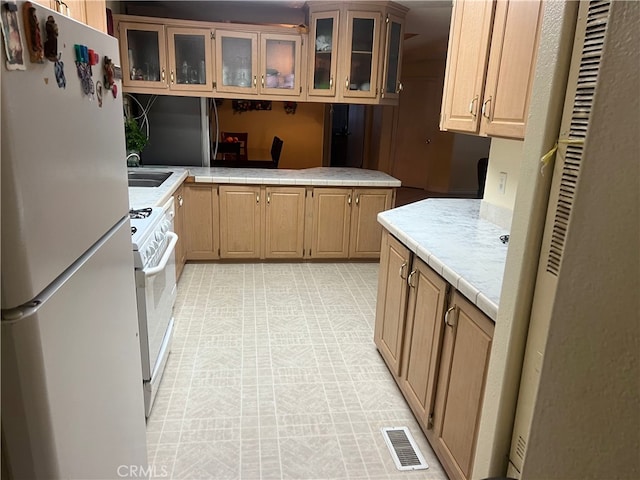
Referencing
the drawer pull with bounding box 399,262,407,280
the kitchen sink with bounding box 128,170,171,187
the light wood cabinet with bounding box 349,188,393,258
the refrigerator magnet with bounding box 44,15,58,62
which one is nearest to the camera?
the refrigerator magnet with bounding box 44,15,58,62

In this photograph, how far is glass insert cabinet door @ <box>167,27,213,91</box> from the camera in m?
3.84

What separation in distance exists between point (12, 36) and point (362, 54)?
145 inches

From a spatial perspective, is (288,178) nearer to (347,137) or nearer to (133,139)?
(133,139)

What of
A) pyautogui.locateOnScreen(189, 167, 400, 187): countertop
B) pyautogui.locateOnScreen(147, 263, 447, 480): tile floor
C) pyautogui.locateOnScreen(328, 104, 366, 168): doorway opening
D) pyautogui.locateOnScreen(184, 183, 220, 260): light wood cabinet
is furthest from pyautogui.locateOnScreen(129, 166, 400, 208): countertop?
pyautogui.locateOnScreen(328, 104, 366, 168): doorway opening

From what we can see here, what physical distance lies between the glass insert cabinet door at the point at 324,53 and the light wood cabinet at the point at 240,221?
1103mm

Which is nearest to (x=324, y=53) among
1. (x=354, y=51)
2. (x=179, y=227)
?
(x=354, y=51)

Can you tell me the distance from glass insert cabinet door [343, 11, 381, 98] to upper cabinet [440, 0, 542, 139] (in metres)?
1.76

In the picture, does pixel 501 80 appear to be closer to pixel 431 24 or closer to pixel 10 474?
pixel 10 474

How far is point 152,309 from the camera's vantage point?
2.04m

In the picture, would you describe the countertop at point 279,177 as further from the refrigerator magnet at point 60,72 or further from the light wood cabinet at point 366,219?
the refrigerator magnet at point 60,72

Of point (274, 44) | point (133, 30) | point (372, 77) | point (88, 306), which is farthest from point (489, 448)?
point (133, 30)

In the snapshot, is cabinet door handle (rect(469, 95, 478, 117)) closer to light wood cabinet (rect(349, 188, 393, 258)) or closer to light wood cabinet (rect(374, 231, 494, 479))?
light wood cabinet (rect(374, 231, 494, 479))

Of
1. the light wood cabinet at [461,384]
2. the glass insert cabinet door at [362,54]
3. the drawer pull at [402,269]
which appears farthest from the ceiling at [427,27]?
the light wood cabinet at [461,384]

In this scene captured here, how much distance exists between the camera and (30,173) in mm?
718
